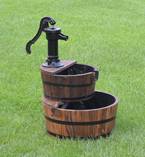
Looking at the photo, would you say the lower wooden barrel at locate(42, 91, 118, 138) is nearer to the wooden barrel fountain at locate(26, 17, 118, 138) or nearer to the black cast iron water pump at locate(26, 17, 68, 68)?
the wooden barrel fountain at locate(26, 17, 118, 138)

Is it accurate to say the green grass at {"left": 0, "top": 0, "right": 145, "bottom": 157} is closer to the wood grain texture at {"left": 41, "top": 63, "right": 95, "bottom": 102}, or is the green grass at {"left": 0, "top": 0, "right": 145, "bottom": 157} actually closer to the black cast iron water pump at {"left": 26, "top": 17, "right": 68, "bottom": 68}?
the wood grain texture at {"left": 41, "top": 63, "right": 95, "bottom": 102}

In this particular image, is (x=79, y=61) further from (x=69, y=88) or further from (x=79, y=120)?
(x=79, y=120)

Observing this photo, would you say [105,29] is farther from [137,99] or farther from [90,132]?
[90,132]

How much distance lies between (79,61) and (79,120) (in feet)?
14.0

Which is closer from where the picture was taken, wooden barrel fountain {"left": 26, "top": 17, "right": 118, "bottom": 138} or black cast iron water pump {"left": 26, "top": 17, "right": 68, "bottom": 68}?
wooden barrel fountain {"left": 26, "top": 17, "right": 118, "bottom": 138}

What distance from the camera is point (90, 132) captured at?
4035mm

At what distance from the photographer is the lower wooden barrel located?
12.9ft

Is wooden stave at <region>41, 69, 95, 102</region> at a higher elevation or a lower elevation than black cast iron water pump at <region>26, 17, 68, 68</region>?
lower

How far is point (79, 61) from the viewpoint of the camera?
810cm

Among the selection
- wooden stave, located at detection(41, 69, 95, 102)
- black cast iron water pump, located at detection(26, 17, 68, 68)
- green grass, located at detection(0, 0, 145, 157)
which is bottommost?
green grass, located at detection(0, 0, 145, 157)

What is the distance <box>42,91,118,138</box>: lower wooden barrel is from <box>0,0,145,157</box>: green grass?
118 mm

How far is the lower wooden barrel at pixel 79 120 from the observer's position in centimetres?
394

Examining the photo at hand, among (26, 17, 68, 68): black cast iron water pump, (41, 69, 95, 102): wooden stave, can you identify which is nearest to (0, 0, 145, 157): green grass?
(41, 69, 95, 102): wooden stave

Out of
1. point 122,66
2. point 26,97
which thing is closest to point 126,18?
point 122,66
